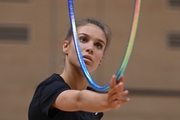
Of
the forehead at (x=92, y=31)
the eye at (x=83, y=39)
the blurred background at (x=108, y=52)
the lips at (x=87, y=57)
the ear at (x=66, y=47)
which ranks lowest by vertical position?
the blurred background at (x=108, y=52)

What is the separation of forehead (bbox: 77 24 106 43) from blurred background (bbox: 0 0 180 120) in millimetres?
6017

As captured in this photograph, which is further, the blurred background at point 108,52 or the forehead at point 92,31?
the blurred background at point 108,52

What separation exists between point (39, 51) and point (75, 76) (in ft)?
20.7

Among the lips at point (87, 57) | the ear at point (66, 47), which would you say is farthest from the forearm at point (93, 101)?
the ear at point (66, 47)

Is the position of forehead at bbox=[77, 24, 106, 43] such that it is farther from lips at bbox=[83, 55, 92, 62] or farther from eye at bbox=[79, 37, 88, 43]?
lips at bbox=[83, 55, 92, 62]

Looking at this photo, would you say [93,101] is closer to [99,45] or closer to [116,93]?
[116,93]

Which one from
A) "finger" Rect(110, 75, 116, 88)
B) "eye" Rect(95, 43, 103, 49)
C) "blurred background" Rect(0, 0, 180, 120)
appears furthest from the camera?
"blurred background" Rect(0, 0, 180, 120)

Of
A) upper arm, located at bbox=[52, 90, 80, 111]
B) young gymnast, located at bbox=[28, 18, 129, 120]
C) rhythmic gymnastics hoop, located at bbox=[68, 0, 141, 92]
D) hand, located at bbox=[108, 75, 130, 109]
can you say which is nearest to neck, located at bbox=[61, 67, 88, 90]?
young gymnast, located at bbox=[28, 18, 129, 120]

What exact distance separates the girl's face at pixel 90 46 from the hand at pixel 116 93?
77 cm

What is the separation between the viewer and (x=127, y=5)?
33.2ft

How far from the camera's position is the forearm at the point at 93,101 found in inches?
114

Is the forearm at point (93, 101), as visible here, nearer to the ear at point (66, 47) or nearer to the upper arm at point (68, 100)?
the upper arm at point (68, 100)

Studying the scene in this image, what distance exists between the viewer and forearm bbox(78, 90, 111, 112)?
2.89m

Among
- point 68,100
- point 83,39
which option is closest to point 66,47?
point 83,39
